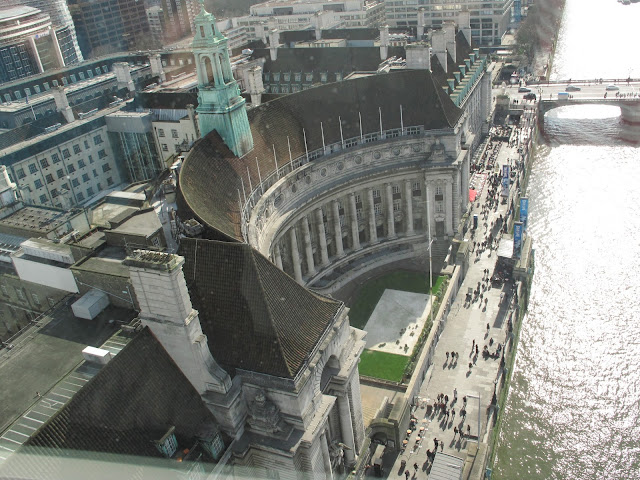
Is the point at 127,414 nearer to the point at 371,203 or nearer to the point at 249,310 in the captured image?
the point at 249,310

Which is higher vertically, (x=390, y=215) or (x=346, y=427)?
(x=346, y=427)

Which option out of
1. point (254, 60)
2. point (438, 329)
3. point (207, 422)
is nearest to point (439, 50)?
point (254, 60)

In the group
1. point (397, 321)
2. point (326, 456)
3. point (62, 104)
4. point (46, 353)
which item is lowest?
point (397, 321)

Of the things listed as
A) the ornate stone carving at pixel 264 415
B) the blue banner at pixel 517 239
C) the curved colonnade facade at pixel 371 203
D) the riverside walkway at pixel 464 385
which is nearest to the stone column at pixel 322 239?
the curved colonnade facade at pixel 371 203

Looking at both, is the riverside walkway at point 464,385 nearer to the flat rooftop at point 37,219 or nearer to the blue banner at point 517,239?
the blue banner at point 517,239

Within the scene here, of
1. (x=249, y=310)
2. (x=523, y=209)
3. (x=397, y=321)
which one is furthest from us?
(x=523, y=209)

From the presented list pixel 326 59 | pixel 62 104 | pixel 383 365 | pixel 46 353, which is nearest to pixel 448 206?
pixel 383 365
